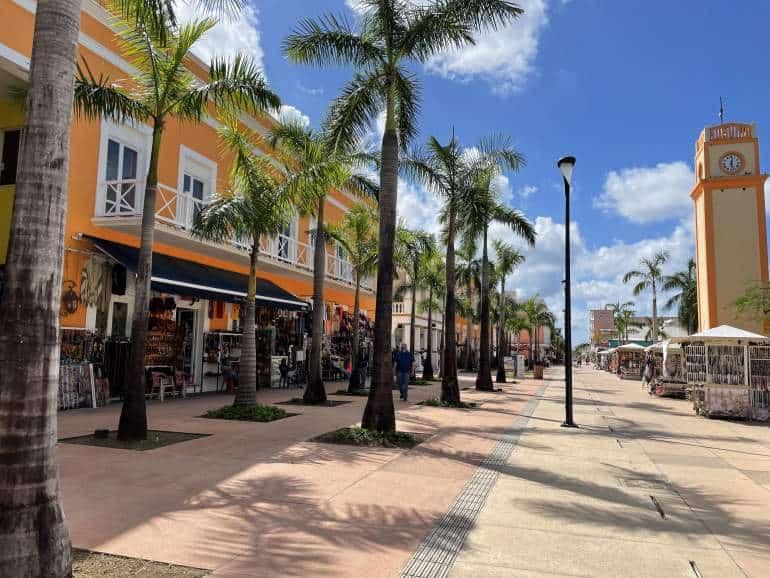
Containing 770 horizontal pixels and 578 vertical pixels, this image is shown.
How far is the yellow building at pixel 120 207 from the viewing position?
1334cm

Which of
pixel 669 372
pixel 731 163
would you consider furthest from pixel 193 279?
pixel 731 163

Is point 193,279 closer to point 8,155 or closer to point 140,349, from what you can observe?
point 8,155

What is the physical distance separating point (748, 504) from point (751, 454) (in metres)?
4.25

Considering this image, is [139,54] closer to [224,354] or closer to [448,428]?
[448,428]

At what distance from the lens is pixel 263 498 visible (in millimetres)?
6121

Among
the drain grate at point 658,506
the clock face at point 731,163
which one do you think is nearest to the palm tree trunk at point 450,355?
the drain grate at point 658,506

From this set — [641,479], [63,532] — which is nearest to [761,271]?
[641,479]

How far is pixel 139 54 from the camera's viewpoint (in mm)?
9531

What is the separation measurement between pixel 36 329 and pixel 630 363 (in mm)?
47111

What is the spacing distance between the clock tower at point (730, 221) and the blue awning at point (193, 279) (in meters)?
18.4

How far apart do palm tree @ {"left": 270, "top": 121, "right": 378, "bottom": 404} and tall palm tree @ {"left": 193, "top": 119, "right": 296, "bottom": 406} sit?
0.60 meters

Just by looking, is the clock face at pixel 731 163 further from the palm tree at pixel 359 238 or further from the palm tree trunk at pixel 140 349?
the palm tree trunk at pixel 140 349

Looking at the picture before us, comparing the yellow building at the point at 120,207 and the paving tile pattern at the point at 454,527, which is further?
the yellow building at the point at 120,207

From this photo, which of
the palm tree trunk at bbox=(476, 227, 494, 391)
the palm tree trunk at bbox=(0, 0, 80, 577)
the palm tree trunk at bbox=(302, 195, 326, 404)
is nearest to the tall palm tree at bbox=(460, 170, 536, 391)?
the palm tree trunk at bbox=(476, 227, 494, 391)
